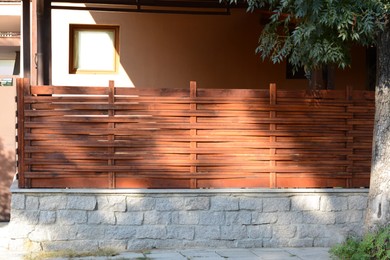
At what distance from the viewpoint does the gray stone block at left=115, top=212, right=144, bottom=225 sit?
26.3 ft

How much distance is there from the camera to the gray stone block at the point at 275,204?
8.27 metres

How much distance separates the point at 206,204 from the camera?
321 inches

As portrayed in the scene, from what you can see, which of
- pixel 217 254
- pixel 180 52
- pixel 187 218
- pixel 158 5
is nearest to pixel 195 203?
pixel 187 218

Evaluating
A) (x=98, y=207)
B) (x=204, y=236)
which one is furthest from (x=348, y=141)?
(x=98, y=207)

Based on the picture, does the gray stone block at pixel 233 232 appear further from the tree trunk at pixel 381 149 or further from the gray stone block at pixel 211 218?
the tree trunk at pixel 381 149

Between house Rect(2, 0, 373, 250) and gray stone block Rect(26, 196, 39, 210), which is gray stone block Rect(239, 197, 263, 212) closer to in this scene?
house Rect(2, 0, 373, 250)

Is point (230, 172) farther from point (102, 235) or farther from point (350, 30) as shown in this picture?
point (350, 30)

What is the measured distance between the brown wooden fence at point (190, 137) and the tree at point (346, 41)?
47.4 inches

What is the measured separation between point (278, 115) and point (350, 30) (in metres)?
2.13

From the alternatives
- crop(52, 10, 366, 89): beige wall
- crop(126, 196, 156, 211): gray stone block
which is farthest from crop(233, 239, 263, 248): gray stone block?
crop(52, 10, 366, 89): beige wall

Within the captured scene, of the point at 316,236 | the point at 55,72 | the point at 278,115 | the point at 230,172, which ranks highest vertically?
the point at 55,72

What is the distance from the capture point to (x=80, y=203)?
7953 millimetres

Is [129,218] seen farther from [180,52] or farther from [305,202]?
[180,52]

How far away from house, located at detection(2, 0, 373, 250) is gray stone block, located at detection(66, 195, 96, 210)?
0.5 inches
